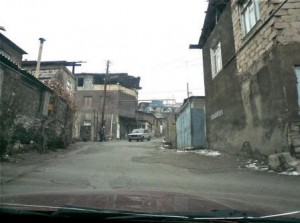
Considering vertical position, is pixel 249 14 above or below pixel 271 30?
above

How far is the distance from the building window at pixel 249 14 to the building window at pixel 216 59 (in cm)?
321

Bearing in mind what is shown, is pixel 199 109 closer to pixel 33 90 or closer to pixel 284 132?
pixel 33 90

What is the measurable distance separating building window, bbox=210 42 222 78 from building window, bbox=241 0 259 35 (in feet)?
10.5

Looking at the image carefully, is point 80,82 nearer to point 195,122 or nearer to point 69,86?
point 69,86

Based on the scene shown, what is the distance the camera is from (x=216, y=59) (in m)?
17.8

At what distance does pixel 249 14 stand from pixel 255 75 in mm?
2503

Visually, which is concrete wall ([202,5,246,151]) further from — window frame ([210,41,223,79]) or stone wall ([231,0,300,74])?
stone wall ([231,0,300,74])

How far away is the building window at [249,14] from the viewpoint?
40.7ft

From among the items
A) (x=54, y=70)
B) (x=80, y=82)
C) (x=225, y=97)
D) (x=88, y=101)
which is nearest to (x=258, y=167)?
(x=225, y=97)

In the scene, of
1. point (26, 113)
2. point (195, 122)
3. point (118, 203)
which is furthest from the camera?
point (195, 122)

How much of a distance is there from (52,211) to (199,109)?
19039 mm

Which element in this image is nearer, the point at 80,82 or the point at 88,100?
the point at 88,100

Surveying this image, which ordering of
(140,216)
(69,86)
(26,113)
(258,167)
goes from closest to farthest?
(140,216), (258,167), (26,113), (69,86)

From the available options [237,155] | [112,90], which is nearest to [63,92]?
[237,155]
